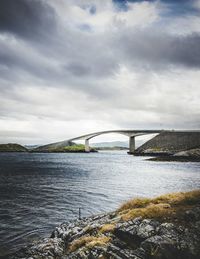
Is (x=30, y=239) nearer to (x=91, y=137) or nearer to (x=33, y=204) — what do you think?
(x=33, y=204)

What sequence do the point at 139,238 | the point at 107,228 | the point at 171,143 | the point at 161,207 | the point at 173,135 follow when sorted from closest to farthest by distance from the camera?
the point at 139,238 < the point at 107,228 < the point at 161,207 < the point at 171,143 < the point at 173,135

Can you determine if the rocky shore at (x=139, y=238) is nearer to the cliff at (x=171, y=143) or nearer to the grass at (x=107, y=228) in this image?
the grass at (x=107, y=228)

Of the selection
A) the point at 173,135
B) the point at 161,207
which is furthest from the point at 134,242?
the point at 173,135

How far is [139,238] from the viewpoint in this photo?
1035 centimetres

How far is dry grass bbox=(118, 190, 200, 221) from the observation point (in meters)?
11.9

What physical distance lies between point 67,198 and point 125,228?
57.5 ft

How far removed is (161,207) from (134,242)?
9.64 feet

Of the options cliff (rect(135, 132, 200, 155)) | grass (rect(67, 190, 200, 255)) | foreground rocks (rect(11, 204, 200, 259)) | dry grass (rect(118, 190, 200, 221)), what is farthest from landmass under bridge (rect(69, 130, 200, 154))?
foreground rocks (rect(11, 204, 200, 259))

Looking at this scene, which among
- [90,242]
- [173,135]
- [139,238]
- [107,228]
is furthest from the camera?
[173,135]

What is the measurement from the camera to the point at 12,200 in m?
26.8

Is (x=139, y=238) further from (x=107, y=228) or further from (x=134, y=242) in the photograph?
(x=107, y=228)

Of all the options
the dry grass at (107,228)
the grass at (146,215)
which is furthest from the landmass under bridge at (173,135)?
the dry grass at (107,228)

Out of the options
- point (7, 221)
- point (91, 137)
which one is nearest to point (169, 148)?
point (91, 137)

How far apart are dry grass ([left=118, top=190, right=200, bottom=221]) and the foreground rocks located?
491 millimetres
